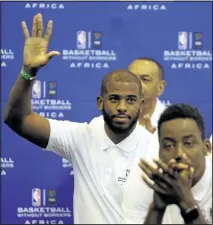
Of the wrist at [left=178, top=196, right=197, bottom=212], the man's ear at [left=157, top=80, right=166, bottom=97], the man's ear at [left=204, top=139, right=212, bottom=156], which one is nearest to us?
the wrist at [left=178, top=196, right=197, bottom=212]

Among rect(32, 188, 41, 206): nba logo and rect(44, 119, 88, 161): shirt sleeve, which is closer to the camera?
rect(44, 119, 88, 161): shirt sleeve

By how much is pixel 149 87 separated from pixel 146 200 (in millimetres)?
1073

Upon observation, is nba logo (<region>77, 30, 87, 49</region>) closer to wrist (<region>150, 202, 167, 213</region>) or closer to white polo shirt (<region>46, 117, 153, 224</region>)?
white polo shirt (<region>46, 117, 153, 224</region>)

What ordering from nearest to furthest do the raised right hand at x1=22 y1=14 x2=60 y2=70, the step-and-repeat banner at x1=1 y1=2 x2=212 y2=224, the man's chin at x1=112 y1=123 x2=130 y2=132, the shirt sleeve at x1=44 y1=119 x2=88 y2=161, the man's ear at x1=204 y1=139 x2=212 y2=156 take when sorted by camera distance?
the man's ear at x1=204 y1=139 x2=212 y2=156, the raised right hand at x1=22 y1=14 x2=60 y2=70, the man's chin at x1=112 y1=123 x2=130 y2=132, the shirt sleeve at x1=44 y1=119 x2=88 y2=161, the step-and-repeat banner at x1=1 y1=2 x2=212 y2=224

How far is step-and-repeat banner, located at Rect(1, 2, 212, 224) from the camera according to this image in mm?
2355

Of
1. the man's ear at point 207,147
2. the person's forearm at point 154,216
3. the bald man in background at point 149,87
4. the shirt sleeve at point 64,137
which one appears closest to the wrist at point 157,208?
the person's forearm at point 154,216

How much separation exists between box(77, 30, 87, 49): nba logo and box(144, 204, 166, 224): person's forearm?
143cm

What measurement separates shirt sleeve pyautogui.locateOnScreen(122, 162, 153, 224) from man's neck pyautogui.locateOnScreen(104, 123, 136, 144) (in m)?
0.36

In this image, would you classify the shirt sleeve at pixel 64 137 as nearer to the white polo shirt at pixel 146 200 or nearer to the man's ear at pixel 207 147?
the white polo shirt at pixel 146 200

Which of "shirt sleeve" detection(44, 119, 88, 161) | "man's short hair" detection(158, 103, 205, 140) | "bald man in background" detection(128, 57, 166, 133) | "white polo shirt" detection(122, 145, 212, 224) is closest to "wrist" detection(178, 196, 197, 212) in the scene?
"white polo shirt" detection(122, 145, 212, 224)

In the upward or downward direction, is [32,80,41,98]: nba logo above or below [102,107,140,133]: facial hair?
above

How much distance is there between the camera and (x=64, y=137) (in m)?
1.65

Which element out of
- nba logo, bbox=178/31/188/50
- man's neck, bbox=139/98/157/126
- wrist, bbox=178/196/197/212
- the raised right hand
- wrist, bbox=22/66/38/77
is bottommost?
wrist, bbox=178/196/197/212

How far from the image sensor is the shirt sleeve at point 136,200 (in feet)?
3.60
